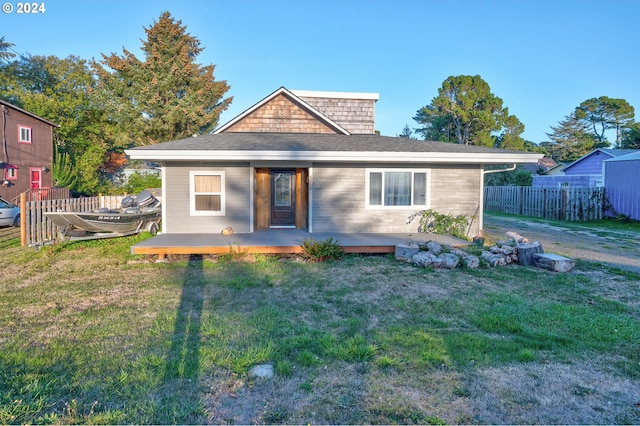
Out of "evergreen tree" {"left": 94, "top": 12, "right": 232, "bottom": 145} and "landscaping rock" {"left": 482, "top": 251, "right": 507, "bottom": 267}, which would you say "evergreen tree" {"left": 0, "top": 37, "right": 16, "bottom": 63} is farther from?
"landscaping rock" {"left": 482, "top": 251, "right": 507, "bottom": 267}

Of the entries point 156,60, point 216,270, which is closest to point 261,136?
point 216,270

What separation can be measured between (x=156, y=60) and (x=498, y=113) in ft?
103

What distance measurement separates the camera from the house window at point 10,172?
19828 millimetres

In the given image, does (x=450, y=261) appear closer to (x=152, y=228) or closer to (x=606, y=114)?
(x=152, y=228)

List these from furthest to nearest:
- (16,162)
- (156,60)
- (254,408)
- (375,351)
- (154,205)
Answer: (156,60) → (16,162) → (154,205) → (375,351) → (254,408)

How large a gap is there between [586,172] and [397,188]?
22.2 metres

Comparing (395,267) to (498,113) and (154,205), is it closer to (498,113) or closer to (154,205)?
(154,205)

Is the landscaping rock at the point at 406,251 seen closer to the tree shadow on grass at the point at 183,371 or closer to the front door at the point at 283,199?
the front door at the point at 283,199

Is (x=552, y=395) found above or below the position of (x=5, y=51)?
below

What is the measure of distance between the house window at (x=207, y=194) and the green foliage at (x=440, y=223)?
5.17 meters

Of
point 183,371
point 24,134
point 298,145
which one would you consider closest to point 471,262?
point 298,145

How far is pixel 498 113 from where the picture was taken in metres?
38.2

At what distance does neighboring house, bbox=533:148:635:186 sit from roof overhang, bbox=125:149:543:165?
1582 cm

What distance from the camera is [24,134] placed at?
21.3 meters
